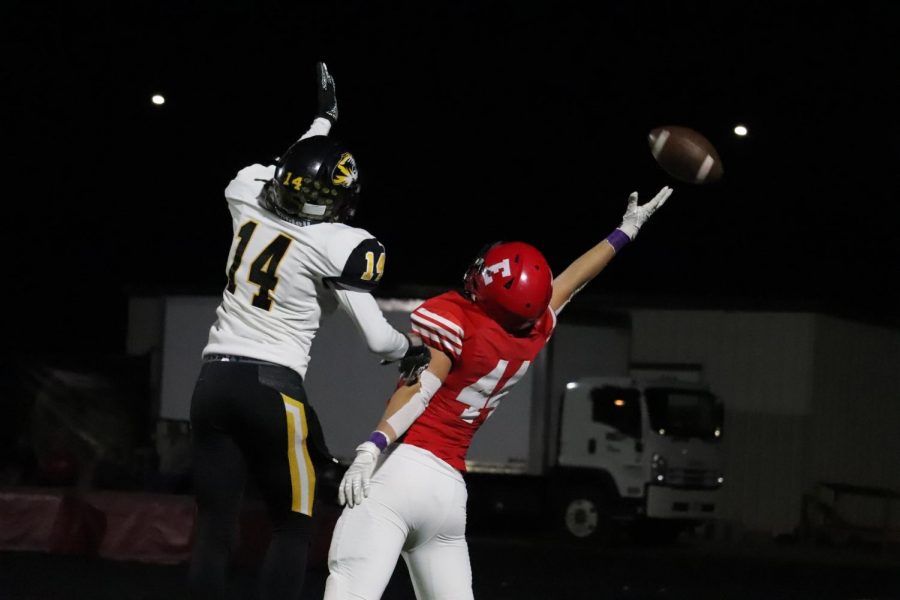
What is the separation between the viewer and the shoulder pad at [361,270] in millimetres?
5180

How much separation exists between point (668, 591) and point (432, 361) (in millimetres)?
7601

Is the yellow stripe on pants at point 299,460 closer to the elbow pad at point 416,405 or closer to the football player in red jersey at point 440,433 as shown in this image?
the football player in red jersey at point 440,433

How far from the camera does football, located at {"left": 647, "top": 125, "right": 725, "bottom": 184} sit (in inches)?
262

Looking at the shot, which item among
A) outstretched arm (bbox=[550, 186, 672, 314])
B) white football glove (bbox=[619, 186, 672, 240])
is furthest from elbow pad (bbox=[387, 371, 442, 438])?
white football glove (bbox=[619, 186, 672, 240])

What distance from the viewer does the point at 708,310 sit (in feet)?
72.4

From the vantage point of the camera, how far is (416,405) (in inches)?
199

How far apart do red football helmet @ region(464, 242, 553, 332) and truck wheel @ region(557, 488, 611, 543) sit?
14.3 m

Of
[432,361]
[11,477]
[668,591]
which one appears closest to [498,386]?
[432,361]

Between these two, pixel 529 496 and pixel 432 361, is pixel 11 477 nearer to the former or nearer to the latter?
pixel 529 496

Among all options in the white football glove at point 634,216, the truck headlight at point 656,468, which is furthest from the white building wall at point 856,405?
the white football glove at point 634,216

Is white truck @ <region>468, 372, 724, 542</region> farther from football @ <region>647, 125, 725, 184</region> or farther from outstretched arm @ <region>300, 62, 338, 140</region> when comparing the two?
outstretched arm @ <region>300, 62, 338, 140</region>

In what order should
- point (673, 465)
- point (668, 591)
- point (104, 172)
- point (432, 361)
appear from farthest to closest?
point (104, 172) → point (673, 465) → point (668, 591) → point (432, 361)

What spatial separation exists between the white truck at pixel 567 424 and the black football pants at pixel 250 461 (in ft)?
46.2

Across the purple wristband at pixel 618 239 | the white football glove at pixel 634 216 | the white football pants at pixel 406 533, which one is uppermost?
the white football glove at pixel 634 216
